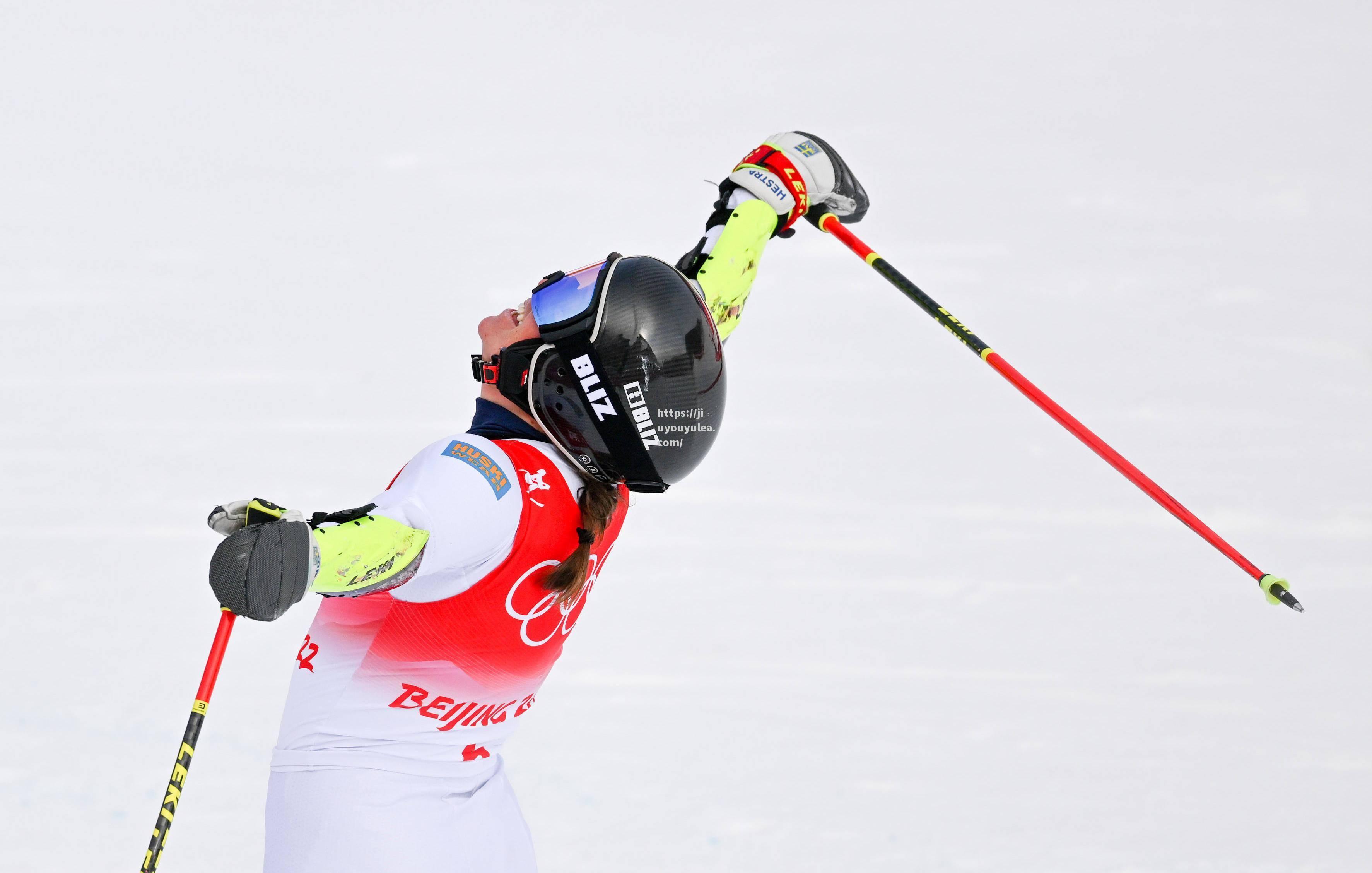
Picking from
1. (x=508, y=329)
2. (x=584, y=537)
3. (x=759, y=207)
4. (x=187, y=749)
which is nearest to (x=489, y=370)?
(x=508, y=329)

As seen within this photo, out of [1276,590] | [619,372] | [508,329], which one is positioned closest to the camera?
[619,372]

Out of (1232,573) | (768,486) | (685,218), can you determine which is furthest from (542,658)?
(1232,573)

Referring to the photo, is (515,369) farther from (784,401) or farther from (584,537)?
(784,401)

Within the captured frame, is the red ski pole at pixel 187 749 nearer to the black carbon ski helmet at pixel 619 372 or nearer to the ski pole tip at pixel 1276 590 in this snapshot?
the black carbon ski helmet at pixel 619 372

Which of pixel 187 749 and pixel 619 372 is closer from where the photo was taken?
pixel 187 749

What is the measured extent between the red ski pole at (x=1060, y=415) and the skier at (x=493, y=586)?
0.97m

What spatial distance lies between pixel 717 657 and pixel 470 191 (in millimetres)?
1881

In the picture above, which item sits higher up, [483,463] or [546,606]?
[483,463]

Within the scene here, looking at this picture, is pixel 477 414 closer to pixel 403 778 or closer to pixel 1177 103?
pixel 403 778

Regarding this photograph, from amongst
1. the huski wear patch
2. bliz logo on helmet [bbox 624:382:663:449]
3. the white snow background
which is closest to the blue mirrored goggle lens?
bliz logo on helmet [bbox 624:382:663:449]

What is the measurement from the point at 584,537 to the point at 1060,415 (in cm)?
120

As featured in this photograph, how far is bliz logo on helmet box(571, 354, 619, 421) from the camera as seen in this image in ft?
6.52

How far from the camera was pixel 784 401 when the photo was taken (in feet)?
15.7

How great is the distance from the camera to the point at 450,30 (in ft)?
17.2
